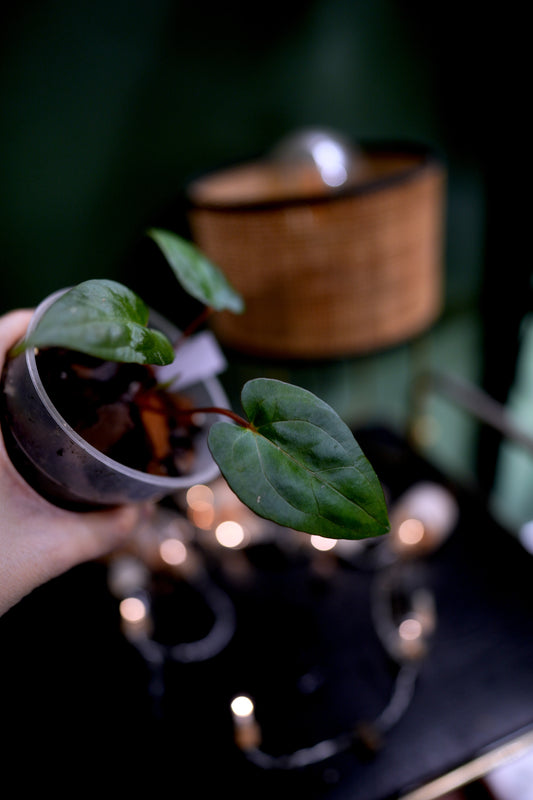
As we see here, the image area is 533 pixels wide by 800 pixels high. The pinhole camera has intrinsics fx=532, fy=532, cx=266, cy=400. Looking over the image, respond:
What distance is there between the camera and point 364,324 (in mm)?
776

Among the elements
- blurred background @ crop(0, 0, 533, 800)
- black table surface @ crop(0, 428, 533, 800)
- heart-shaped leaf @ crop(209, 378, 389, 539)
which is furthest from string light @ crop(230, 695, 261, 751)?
blurred background @ crop(0, 0, 533, 800)

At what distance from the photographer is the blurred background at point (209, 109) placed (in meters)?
0.85

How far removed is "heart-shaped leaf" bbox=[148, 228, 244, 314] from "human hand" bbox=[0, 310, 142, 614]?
0.13 meters

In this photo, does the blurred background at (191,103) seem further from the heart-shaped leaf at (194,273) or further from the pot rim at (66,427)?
the pot rim at (66,427)

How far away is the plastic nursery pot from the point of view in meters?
0.33

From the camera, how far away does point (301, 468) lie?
0.31 metres

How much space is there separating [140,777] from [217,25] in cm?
110

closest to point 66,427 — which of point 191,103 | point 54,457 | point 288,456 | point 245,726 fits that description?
point 54,457

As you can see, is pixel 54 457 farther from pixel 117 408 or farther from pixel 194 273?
pixel 194 273

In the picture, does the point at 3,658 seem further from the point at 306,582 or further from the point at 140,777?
the point at 306,582

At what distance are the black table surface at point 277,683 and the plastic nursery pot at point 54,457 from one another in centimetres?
40

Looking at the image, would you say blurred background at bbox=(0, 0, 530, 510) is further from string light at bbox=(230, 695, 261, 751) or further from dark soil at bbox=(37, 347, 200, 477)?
string light at bbox=(230, 695, 261, 751)

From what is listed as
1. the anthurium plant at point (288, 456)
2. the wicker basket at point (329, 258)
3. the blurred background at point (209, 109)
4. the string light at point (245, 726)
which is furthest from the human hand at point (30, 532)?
the blurred background at point (209, 109)

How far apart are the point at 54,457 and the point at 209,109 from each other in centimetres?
82
